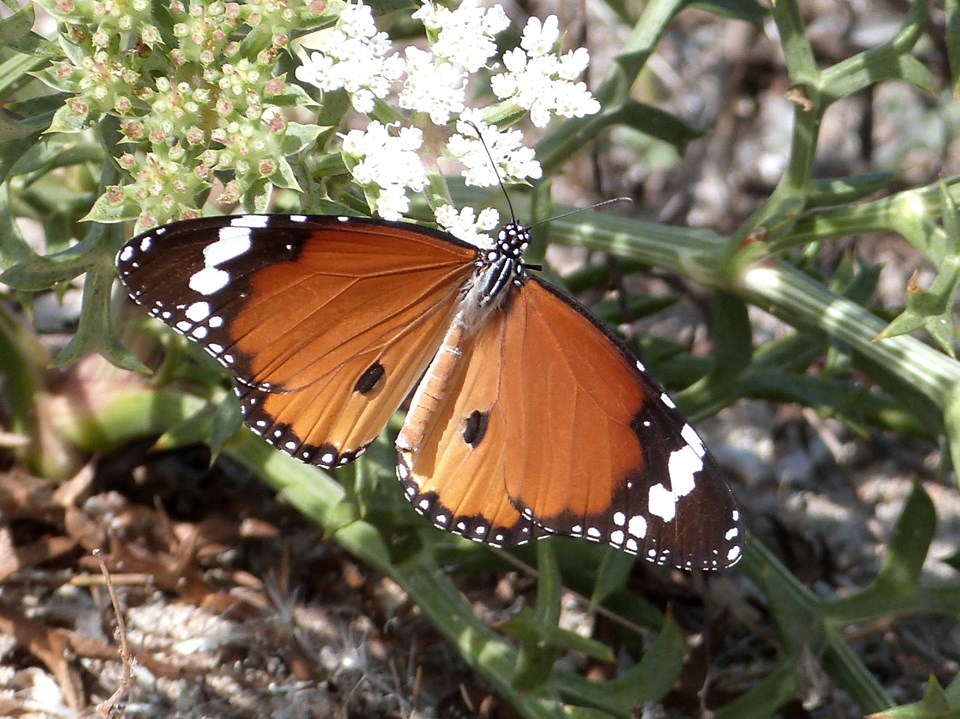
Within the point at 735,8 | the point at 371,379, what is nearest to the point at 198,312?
the point at 371,379

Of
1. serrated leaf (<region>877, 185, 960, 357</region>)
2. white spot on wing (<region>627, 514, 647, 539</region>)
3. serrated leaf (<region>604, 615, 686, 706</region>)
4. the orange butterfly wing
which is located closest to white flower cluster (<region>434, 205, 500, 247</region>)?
the orange butterfly wing

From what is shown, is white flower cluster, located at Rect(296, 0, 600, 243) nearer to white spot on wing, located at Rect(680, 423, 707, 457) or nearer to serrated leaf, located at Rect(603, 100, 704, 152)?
white spot on wing, located at Rect(680, 423, 707, 457)

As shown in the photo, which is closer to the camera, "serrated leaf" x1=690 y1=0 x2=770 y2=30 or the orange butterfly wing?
the orange butterfly wing

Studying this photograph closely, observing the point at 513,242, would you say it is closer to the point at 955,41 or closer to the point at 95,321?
the point at 95,321

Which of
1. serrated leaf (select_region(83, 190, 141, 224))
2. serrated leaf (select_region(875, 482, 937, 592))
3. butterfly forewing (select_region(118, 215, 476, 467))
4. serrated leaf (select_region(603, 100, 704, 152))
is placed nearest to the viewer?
serrated leaf (select_region(83, 190, 141, 224))

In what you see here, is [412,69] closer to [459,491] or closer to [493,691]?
[459,491]

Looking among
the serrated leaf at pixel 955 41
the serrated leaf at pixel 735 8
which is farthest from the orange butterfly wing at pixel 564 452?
the serrated leaf at pixel 735 8
